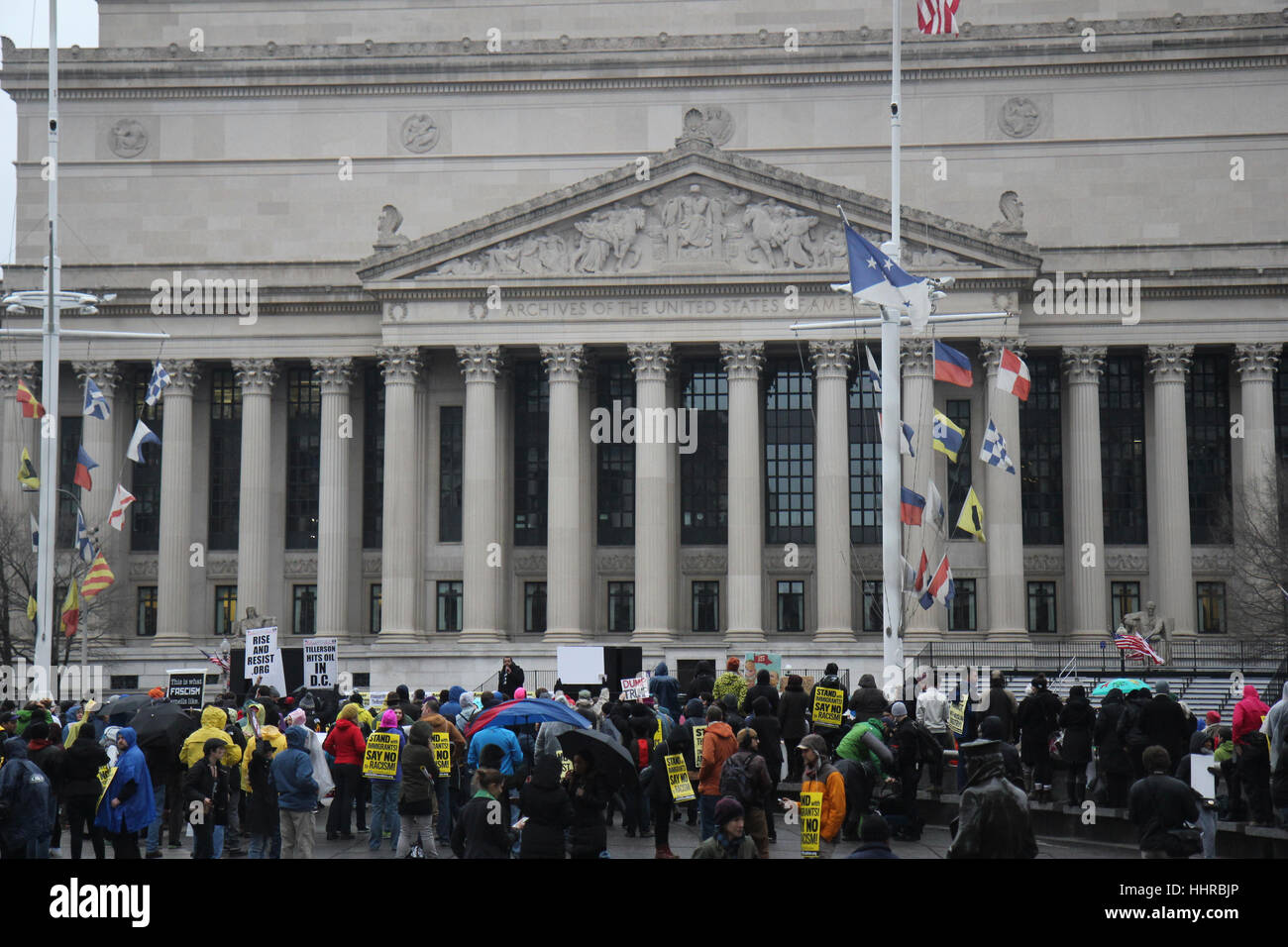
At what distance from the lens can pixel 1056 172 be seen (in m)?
67.2

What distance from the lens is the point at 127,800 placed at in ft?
72.2

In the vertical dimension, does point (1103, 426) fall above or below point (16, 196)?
below

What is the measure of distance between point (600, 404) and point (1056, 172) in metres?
22.1

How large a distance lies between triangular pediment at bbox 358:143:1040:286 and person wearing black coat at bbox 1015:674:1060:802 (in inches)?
1167

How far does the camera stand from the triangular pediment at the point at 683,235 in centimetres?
5544

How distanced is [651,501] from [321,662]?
2148 cm

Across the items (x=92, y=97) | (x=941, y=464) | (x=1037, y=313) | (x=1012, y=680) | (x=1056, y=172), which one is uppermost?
(x=92, y=97)

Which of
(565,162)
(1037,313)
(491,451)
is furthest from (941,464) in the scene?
(565,162)

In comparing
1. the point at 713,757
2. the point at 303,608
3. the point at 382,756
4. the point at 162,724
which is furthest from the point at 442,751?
the point at 303,608

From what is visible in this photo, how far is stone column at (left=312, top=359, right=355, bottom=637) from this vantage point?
58750 mm

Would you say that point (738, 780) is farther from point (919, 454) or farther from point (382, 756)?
point (919, 454)

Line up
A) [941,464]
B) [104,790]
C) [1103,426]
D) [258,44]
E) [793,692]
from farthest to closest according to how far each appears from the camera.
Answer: [258,44]
[1103,426]
[941,464]
[793,692]
[104,790]

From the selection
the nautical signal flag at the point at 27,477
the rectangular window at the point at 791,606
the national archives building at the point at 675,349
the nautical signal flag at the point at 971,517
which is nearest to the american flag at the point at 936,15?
the nautical signal flag at the point at 971,517

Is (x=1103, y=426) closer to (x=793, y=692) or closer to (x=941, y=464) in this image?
(x=941, y=464)
